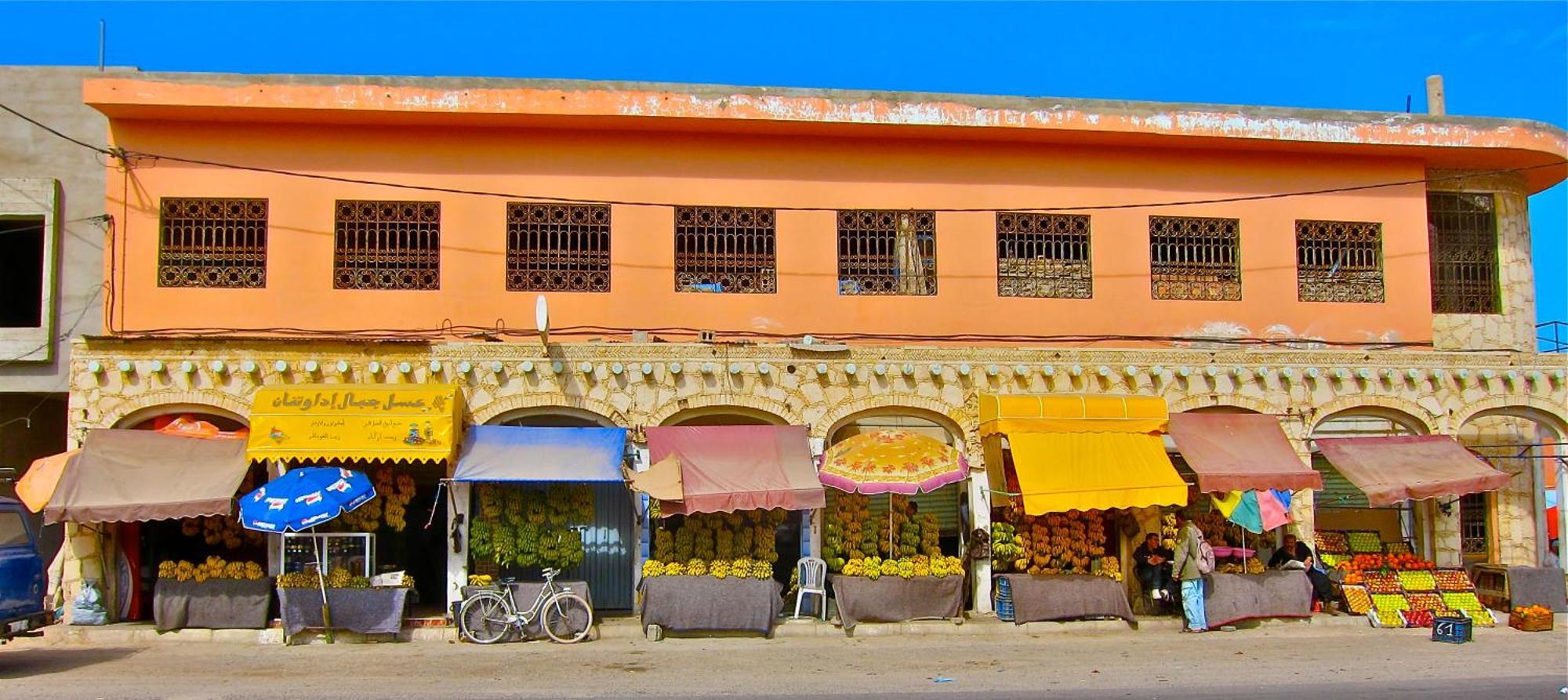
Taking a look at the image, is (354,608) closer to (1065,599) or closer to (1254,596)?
(1065,599)

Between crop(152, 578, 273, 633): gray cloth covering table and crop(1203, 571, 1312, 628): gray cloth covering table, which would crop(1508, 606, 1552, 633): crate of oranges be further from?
crop(152, 578, 273, 633): gray cloth covering table

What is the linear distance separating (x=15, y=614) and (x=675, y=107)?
9382 mm

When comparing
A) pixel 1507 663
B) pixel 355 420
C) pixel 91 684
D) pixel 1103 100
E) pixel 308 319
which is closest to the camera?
pixel 91 684

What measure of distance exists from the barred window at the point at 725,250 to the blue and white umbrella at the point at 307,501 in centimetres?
494

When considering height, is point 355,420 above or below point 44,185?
below

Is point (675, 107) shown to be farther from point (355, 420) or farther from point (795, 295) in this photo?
point (355, 420)

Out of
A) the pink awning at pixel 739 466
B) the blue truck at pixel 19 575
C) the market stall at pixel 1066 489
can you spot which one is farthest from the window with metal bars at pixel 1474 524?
the blue truck at pixel 19 575

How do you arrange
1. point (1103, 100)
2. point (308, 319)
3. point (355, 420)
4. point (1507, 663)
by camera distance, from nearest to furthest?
point (1507, 663) → point (355, 420) → point (308, 319) → point (1103, 100)

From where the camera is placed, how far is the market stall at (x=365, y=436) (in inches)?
587

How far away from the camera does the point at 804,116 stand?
1678 cm

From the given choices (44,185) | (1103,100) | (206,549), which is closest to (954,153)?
(1103,100)

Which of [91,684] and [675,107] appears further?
[675,107]

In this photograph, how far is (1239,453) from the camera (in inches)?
638

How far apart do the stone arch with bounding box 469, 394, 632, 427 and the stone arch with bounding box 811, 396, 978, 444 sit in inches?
103
